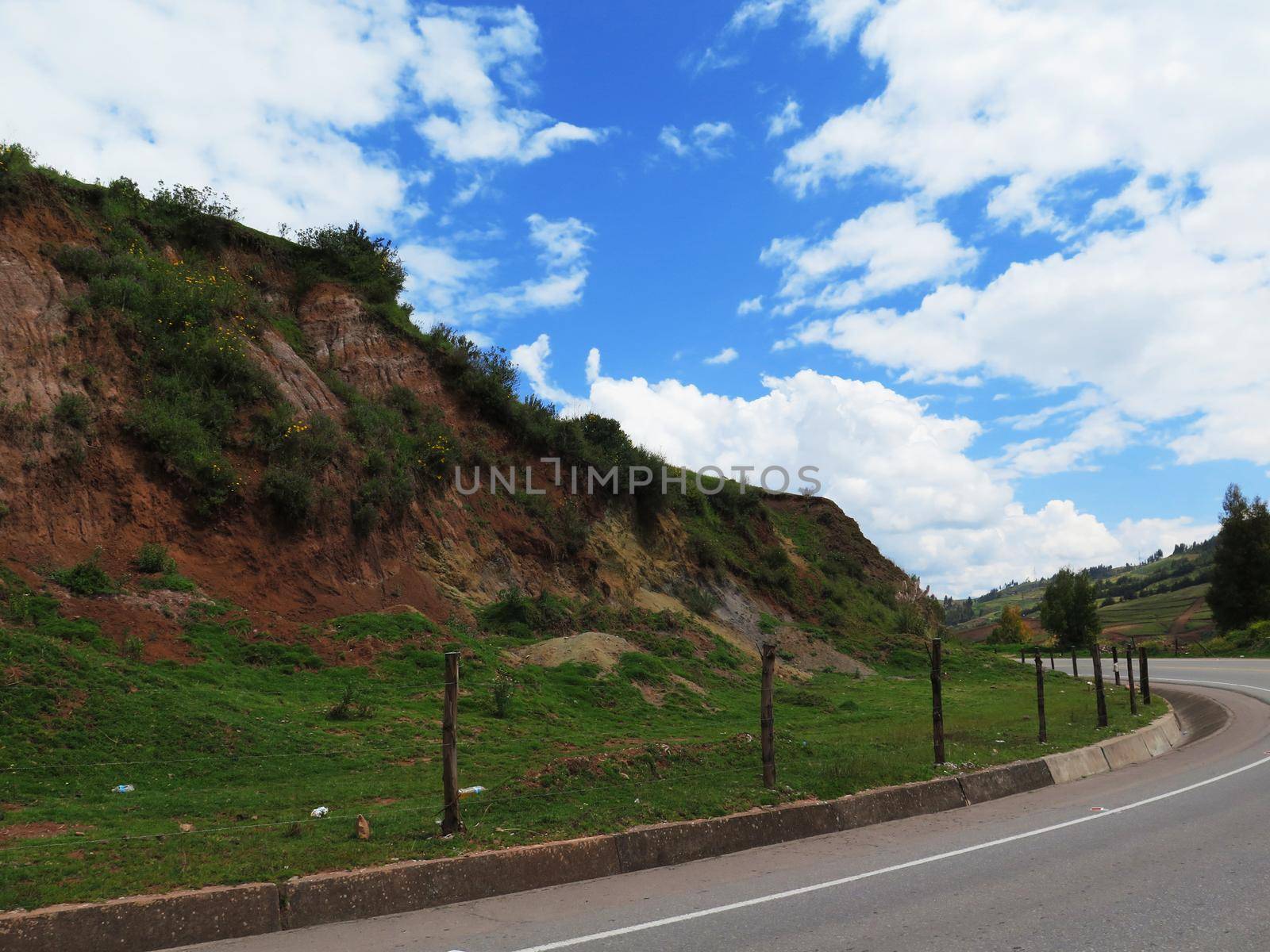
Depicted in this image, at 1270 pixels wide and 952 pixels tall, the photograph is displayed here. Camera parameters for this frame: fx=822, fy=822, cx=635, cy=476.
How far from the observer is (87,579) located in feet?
50.9

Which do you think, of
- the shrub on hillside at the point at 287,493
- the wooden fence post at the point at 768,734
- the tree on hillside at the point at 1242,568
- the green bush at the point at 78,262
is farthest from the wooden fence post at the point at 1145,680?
the tree on hillside at the point at 1242,568

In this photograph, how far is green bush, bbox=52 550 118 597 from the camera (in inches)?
602

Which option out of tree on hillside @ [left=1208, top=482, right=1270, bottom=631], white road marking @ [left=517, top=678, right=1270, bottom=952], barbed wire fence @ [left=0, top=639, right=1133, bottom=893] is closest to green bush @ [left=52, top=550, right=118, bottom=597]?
barbed wire fence @ [left=0, top=639, right=1133, bottom=893]

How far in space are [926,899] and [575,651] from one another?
49.2 ft

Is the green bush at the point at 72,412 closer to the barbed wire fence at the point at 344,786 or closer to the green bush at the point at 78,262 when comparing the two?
the green bush at the point at 78,262

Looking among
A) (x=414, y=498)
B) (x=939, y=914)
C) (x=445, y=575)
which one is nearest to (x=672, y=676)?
(x=445, y=575)

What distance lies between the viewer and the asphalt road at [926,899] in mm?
5496

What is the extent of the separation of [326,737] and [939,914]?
996 cm

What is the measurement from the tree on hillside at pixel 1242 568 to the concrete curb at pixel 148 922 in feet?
214

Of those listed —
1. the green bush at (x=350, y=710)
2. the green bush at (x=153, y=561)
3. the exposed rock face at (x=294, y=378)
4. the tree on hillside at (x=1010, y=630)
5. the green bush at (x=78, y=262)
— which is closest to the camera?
the green bush at (x=350, y=710)

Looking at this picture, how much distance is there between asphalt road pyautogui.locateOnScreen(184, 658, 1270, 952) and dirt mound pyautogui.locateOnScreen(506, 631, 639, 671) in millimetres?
11658

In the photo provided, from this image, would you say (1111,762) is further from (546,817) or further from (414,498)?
(414,498)

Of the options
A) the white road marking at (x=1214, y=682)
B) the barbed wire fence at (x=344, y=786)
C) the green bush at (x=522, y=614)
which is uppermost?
the green bush at (x=522, y=614)

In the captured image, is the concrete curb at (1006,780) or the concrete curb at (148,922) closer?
the concrete curb at (148,922)
